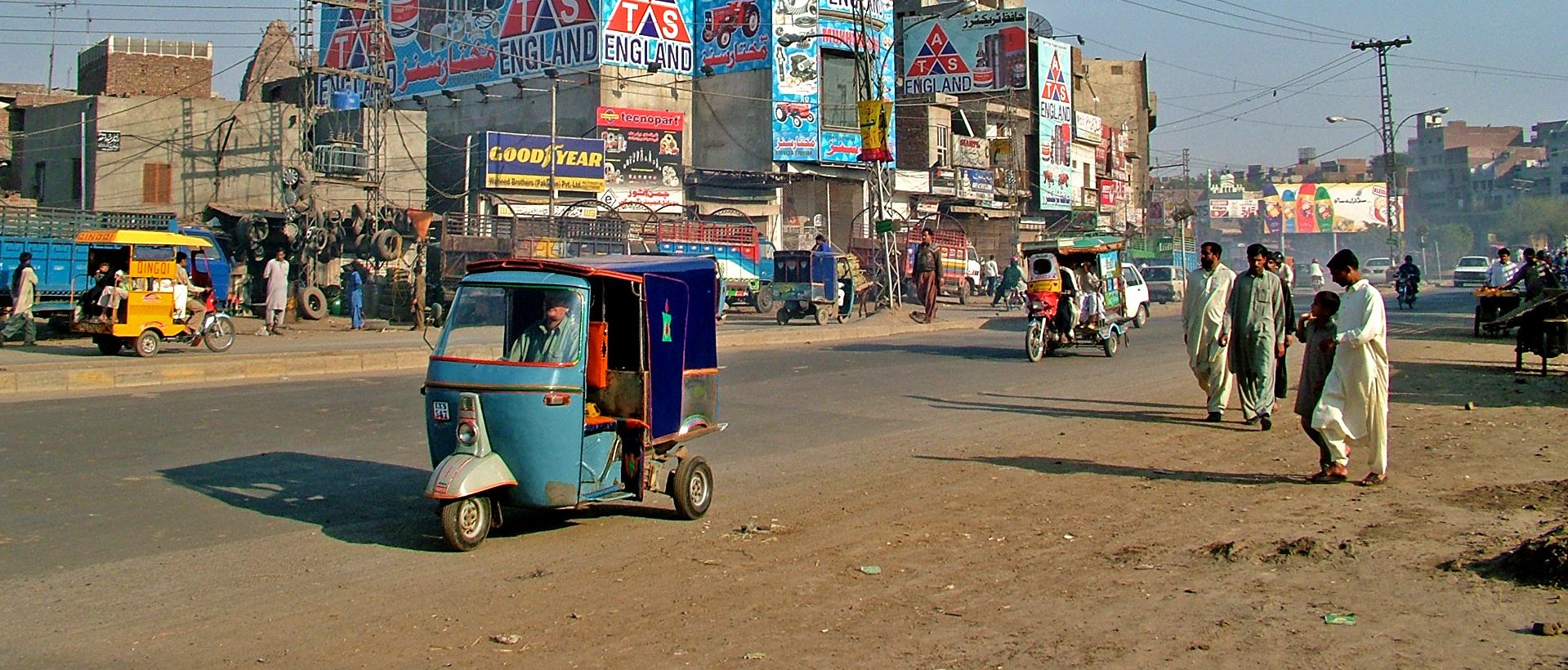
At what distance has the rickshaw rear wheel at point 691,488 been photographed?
7867mm

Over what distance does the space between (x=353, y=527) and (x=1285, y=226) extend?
351 ft

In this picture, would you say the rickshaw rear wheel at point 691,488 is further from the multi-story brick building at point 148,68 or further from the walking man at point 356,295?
the multi-story brick building at point 148,68

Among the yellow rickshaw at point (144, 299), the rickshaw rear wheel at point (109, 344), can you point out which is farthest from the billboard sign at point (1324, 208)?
the rickshaw rear wheel at point (109, 344)

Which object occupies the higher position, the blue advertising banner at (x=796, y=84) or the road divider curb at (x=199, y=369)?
the blue advertising banner at (x=796, y=84)

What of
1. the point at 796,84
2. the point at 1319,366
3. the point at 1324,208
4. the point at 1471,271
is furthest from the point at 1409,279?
the point at 1324,208

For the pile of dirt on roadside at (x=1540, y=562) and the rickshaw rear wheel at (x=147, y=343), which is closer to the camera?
the pile of dirt on roadside at (x=1540, y=562)

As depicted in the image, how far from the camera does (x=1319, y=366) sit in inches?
363

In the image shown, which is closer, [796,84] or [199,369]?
[199,369]

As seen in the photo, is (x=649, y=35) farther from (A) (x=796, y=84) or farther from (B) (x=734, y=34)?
(A) (x=796, y=84)

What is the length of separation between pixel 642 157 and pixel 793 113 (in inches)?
235

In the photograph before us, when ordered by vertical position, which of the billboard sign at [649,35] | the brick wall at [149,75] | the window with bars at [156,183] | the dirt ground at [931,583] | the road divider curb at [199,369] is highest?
the billboard sign at [649,35]


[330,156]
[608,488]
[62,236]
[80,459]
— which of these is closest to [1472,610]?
[608,488]

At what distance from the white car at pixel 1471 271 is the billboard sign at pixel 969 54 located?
21418 mm

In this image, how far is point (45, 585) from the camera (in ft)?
20.5
